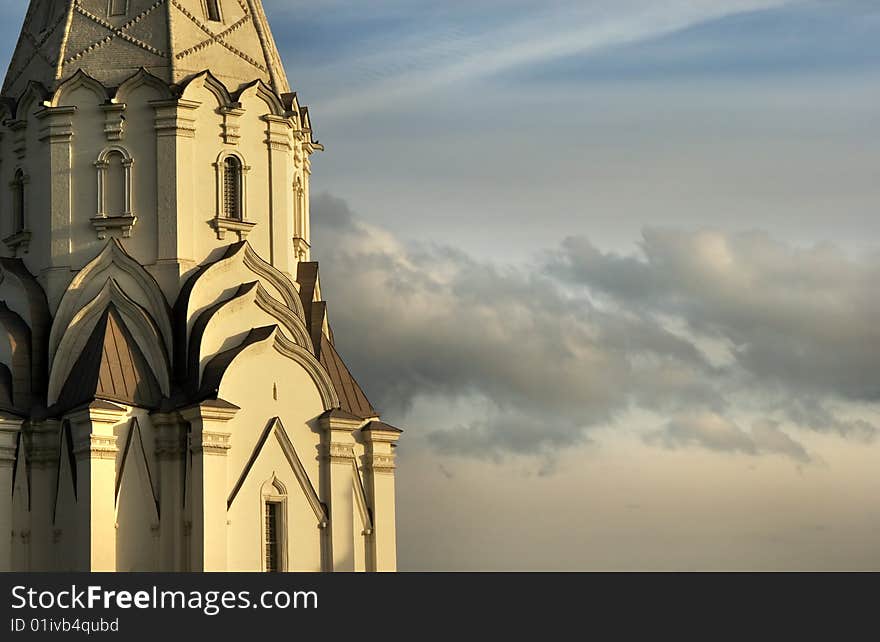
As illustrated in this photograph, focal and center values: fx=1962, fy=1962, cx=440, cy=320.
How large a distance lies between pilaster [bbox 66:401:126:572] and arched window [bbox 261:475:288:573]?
97.9 inches

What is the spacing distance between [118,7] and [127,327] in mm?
5744

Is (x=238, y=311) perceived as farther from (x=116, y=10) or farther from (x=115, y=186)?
(x=116, y=10)

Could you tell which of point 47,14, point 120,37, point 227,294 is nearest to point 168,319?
point 227,294

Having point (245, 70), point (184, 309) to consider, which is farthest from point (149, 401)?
point (245, 70)

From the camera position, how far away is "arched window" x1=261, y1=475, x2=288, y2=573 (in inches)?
1241

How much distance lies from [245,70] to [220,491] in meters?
7.74

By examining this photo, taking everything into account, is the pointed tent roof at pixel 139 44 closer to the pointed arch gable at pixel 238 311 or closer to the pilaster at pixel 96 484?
the pointed arch gable at pixel 238 311

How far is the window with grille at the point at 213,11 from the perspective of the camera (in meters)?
34.2

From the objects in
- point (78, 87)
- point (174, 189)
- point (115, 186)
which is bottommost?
point (174, 189)

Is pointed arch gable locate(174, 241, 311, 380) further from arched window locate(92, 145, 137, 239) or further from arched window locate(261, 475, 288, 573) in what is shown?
arched window locate(261, 475, 288, 573)

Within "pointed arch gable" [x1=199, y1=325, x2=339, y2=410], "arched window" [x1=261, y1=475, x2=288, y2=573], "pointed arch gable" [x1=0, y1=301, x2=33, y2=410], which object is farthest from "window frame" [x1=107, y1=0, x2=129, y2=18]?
"arched window" [x1=261, y1=475, x2=288, y2=573]

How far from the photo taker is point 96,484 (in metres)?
30.3

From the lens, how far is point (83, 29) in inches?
1326
